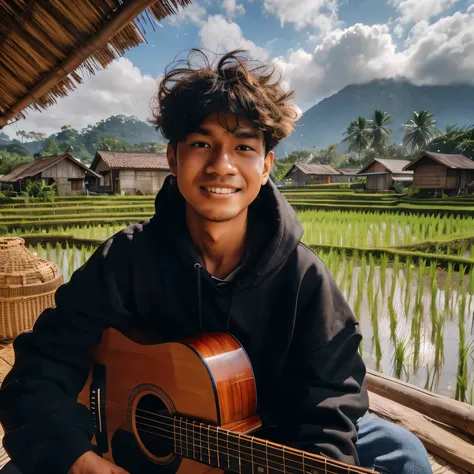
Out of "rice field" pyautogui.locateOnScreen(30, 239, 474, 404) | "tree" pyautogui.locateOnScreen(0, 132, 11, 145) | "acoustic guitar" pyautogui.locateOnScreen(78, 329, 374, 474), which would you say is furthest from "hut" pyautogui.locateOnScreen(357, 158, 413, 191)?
"tree" pyautogui.locateOnScreen(0, 132, 11, 145)

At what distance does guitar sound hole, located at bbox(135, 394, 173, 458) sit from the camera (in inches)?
30.5

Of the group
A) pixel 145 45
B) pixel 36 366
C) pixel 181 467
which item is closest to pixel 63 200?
pixel 145 45

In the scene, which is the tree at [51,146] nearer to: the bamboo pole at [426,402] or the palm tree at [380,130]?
the palm tree at [380,130]

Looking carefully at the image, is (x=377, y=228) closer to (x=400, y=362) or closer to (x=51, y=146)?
(x=400, y=362)

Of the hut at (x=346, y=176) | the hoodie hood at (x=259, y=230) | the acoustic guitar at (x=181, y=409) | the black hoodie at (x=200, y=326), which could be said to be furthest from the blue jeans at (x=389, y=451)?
the hut at (x=346, y=176)

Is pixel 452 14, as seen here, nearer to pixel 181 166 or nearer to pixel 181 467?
pixel 181 166

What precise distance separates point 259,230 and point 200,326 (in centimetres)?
27

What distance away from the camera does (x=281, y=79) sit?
880mm

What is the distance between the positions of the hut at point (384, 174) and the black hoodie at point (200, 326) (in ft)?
5.87

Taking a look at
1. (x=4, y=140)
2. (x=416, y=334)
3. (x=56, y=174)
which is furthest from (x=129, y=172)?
(x=416, y=334)

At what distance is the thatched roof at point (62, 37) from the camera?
1.47 meters

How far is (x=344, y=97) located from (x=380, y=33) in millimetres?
620

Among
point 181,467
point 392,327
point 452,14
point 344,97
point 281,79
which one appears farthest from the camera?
point 344,97

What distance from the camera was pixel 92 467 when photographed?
2.43 ft
